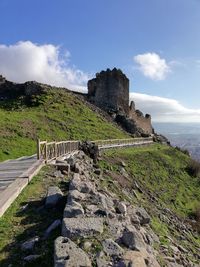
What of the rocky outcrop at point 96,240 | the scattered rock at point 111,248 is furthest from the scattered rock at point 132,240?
the scattered rock at point 111,248

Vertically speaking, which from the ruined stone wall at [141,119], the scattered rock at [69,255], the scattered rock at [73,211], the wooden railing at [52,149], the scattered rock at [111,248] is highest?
the ruined stone wall at [141,119]

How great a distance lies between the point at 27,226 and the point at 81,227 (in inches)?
87.1

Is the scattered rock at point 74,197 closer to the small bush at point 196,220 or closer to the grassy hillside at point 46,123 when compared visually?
the small bush at point 196,220

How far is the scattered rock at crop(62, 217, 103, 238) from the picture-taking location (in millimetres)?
8346

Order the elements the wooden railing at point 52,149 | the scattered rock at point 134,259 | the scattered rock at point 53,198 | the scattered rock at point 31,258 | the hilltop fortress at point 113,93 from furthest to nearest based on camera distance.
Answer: the hilltop fortress at point 113,93 < the wooden railing at point 52,149 < the scattered rock at point 53,198 < the scattered rock at point 31,258 < the scattered rock at point 134,259

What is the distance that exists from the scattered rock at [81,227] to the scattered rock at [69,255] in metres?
0.49

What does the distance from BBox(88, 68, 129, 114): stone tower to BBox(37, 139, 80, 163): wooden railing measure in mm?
44845

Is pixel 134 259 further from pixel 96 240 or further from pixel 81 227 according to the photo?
pixel 81 227

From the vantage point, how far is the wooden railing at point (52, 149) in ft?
73.6

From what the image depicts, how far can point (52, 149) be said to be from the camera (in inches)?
976

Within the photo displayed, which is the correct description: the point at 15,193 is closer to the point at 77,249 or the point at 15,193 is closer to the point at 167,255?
the point at 167,255

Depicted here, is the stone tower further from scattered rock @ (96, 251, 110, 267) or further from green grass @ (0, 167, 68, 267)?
scattered rock @ (96, 251, 110, 267)

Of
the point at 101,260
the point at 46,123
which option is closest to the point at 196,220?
the point at 101,260

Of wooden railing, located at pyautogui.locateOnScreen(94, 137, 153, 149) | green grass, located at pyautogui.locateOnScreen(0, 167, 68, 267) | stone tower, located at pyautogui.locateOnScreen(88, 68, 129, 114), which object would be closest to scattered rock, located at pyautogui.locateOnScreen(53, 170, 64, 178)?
green grass, located at pyautogui.locateOnScreen(0, 167, 68, 267)
